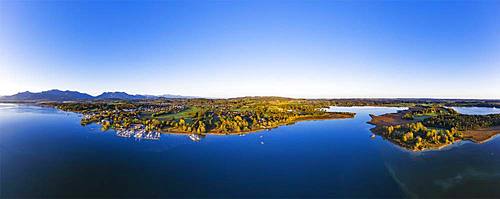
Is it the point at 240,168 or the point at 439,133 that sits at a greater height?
the point at 439,133

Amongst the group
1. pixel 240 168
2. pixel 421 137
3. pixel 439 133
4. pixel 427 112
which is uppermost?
pixel 427 112

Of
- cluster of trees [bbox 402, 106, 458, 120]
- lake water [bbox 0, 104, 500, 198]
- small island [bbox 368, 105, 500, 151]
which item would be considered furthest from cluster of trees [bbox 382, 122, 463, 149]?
cluster of trees [bbox 402, 106, 458, 120]

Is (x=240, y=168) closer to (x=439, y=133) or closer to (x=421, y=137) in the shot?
(x=421, y=137)

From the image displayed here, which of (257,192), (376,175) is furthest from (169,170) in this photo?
(376,175)

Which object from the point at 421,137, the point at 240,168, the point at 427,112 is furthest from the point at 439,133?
the point at 427,112

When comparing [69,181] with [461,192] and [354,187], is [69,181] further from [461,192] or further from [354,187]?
[461,192]

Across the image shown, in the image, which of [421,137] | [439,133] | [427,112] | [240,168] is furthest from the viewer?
[427,112]

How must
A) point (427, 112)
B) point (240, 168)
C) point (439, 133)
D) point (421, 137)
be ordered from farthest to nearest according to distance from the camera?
1. point (427, 112)
2. point (439, 133)
3. point (421, 137)
4. point (240, 168)

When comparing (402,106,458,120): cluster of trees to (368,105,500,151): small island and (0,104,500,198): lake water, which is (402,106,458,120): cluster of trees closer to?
(368,105,500,151): small island
